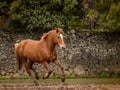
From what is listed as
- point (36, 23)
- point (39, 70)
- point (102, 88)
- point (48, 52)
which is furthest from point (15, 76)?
point (102, 88)

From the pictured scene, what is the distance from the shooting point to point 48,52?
22547 mm

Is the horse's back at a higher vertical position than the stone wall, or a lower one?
higher

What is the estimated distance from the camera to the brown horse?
2209 cm

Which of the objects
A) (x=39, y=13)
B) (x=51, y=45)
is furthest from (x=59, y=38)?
(x=39, y=13)

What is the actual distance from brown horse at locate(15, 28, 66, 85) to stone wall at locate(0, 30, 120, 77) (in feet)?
23.8

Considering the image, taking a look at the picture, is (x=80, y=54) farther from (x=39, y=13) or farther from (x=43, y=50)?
(x=43, y=50)

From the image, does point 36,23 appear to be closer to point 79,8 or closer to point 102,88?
point 79,8

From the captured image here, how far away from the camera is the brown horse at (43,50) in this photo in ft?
72.5

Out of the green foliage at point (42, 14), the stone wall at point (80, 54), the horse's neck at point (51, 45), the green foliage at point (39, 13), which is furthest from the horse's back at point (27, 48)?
the green foliage at point (39, 13)

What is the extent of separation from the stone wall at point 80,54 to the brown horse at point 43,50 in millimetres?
7267

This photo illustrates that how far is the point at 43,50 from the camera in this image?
22.8 meters

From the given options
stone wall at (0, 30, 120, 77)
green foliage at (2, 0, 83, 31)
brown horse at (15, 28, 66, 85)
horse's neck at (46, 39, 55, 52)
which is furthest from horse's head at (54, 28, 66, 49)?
green foliage at (2, 0, 83, 31)

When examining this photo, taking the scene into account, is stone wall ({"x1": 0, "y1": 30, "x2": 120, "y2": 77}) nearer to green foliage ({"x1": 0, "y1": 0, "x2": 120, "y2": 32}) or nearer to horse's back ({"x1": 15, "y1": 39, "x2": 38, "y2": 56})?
green foliage ({"x1": 0, "y1": 0, "x2": 120, "y2": 32})

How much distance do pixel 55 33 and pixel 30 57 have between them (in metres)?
2.06
